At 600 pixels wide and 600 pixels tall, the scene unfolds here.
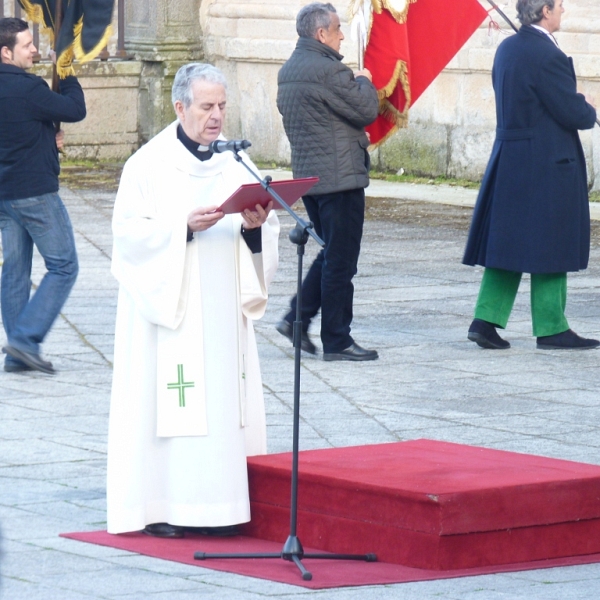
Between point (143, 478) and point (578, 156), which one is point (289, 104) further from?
point (143, 478)

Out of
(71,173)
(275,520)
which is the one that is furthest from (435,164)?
(275,520)

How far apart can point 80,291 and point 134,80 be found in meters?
8.62

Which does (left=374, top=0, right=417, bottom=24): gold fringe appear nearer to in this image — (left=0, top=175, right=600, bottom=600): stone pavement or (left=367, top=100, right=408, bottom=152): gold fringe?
(left=367, top=100, right=408, bottom=152): gold fringe

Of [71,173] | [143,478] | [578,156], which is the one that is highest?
[578,156]

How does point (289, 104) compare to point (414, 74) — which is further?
point (414, 74)

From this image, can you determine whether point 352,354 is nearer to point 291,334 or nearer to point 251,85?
point 291,334

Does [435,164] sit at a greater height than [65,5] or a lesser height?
lesser

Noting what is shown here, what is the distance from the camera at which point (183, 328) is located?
209 inches

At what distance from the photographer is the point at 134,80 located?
18.8 metres

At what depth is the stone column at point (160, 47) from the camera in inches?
731

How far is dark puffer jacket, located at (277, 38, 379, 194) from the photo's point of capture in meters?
8.07

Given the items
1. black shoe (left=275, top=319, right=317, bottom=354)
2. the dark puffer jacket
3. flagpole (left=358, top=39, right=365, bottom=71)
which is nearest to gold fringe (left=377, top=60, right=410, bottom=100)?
flagpole (left=358, top=39, right=365, bottom=71)

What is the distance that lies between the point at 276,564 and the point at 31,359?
131 inches

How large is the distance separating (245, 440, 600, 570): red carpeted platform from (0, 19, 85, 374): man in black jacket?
2953mm
